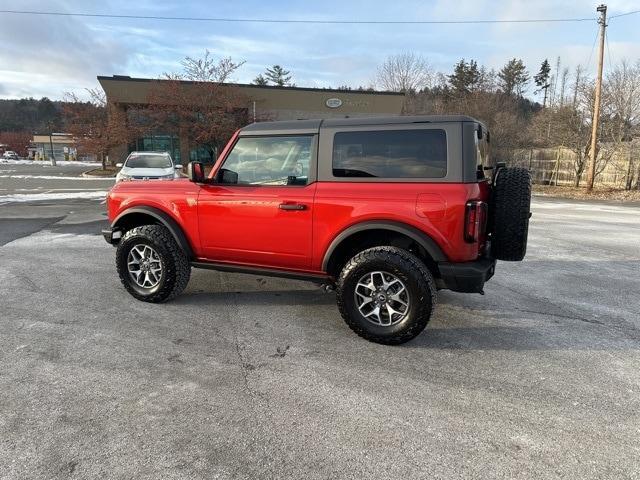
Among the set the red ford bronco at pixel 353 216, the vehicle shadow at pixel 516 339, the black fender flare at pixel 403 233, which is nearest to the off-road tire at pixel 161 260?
the red ford bronco at pixel 353 216

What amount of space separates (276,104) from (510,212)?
1282 inches

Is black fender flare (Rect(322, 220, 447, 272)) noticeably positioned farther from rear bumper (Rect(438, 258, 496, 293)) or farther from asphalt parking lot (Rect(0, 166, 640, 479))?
asphalt parking lot (Rect(0, 166, 640, 479))

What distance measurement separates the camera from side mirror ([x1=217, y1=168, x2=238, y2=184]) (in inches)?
170

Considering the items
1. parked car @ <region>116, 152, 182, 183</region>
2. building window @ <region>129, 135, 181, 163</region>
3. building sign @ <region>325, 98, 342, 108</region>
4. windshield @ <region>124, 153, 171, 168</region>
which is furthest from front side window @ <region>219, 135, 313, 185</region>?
building window @ <region>129, 135, 181, 163</region>

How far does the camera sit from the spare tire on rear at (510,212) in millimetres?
3814

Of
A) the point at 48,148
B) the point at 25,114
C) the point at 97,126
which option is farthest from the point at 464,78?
the point at 25,114

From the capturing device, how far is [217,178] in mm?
4375

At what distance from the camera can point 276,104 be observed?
34250 millimetres

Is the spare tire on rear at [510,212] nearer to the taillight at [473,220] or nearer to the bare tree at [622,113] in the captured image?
the taillight at [473,220]

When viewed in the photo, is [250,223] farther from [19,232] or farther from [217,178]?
[19,232]

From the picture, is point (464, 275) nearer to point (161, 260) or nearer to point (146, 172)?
point (161, 260)

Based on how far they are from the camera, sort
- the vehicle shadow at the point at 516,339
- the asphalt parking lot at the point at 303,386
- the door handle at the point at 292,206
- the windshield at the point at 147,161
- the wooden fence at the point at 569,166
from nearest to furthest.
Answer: the asphalt parking lot at the point at 303,386
the vehicle shadow at the point at 516,339
the door handle at the point at 292,206
the windshield at the point at 147,161
the wooden fence at the point at 569,166

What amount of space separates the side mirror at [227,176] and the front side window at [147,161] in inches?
412

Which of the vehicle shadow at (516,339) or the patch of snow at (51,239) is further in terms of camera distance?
the patch of snow at (51,239)
